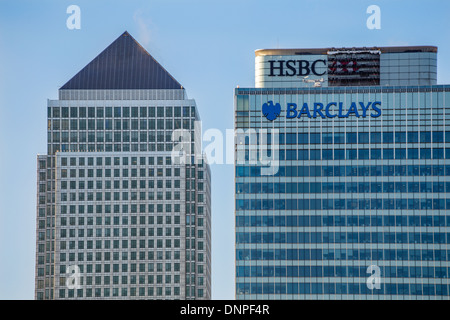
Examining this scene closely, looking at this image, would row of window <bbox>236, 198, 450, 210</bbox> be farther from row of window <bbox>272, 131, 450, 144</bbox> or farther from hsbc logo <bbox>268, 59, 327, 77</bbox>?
hsbc logo <bbox>268, 59, 327, 77</bbox>

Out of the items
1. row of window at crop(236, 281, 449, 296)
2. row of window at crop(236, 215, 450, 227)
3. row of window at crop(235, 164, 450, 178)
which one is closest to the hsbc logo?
row of window at crop(235, 164, 450, 178)

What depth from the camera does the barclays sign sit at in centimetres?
18000

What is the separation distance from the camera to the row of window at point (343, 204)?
177875 mm

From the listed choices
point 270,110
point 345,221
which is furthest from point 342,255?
point 270,110

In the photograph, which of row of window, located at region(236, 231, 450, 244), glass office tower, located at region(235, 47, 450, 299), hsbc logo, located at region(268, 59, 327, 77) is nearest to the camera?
glass office tower, located at region(235, 47, 450, 299)

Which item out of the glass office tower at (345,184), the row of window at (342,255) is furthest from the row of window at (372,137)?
the row of window at (342,255)

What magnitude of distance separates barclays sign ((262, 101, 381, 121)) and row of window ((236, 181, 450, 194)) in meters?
12.2

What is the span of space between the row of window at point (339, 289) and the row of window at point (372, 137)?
25494 mm

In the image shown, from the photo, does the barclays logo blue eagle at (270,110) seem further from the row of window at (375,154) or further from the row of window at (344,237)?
the row of window at (344,237)

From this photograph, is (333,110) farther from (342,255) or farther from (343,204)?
(342,255)

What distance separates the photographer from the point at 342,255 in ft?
583

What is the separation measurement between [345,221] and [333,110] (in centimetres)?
1997
